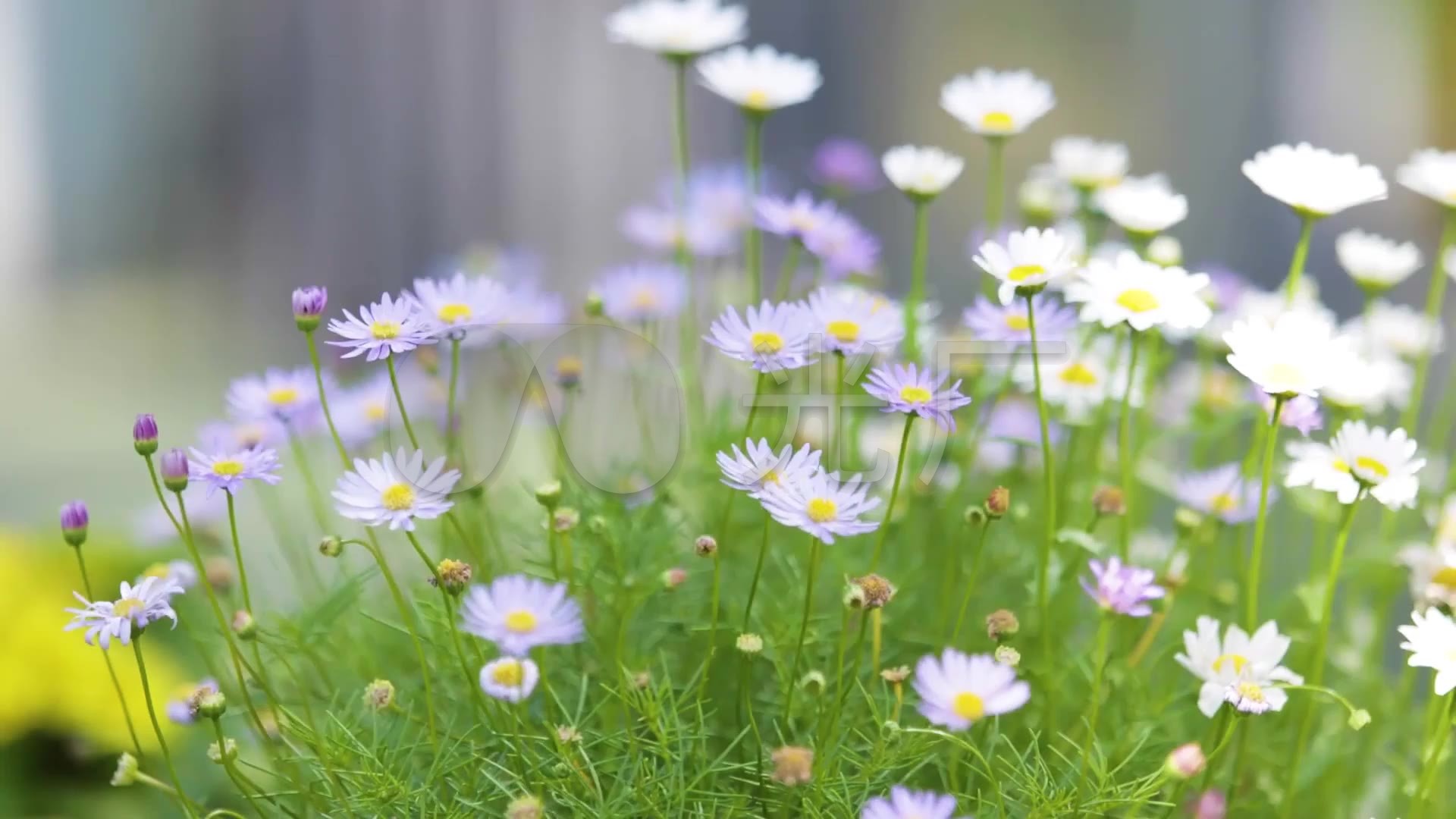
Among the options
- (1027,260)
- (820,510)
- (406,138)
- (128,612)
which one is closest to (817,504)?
(820,510)

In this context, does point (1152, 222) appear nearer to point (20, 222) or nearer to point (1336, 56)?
point (1336, 56)

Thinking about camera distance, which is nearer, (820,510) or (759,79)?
(820,510)

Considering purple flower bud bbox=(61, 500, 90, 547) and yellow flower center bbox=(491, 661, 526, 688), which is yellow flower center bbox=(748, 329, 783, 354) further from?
purple flower bud bbox=(61, 500, 90, 547)

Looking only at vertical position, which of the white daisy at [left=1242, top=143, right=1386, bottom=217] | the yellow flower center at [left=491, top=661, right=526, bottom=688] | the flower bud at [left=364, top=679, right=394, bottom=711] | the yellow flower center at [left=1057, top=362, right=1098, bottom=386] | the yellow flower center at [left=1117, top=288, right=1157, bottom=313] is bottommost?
the flower bud at [left=364, top=679, right=394, bottom=711]

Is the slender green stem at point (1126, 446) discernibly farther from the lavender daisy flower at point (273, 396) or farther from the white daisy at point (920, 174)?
the lavender daisy flower at point (273, 396)

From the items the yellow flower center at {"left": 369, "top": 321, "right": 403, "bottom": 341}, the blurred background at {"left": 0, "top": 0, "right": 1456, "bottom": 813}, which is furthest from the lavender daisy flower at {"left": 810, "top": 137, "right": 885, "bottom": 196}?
the blurred background at {"left": 0, "top": 0, "right": 1456, "bottom": 813}

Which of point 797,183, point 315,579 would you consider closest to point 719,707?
point 315,579

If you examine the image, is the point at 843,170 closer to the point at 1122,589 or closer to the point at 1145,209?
the point at 1145,209
